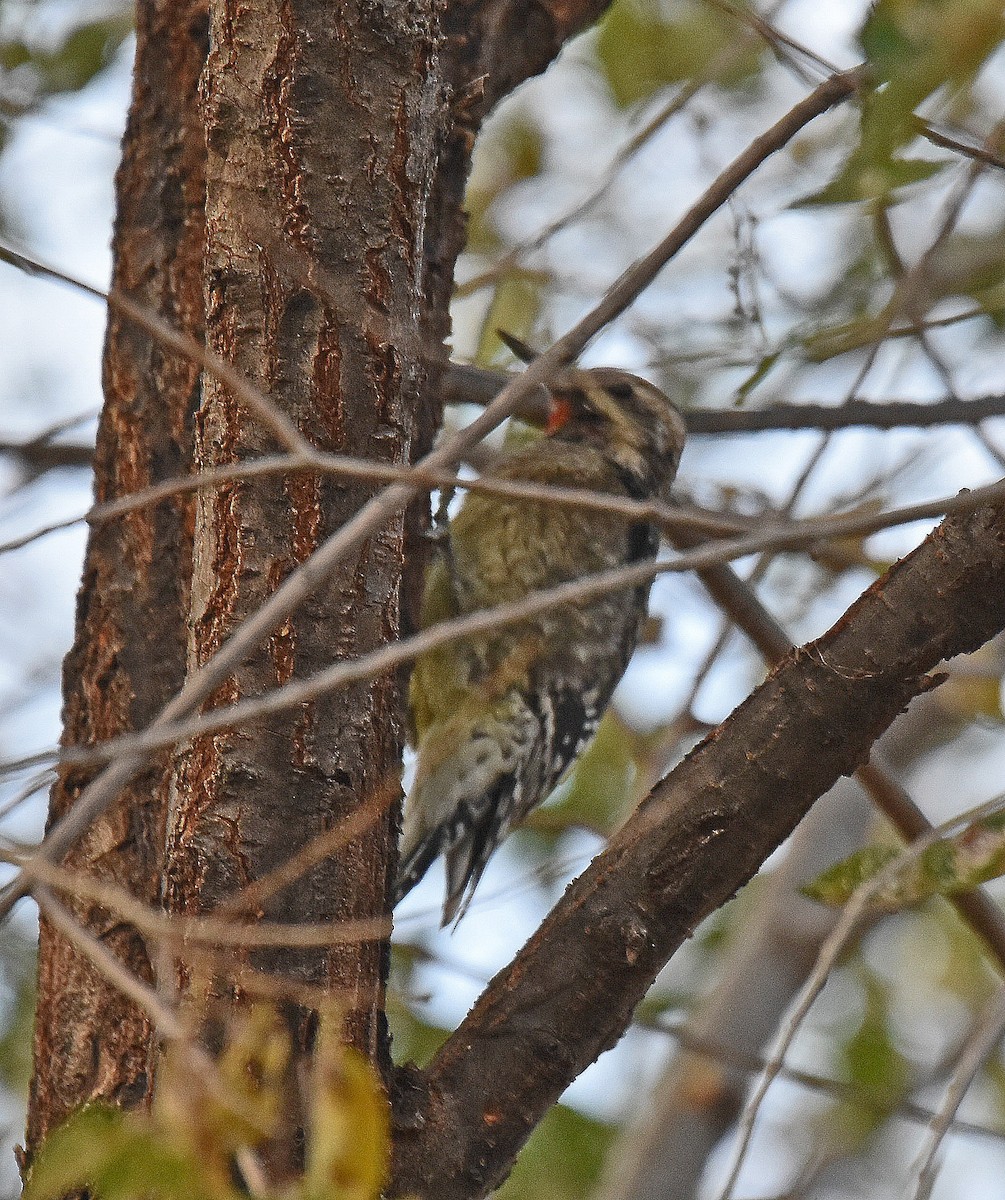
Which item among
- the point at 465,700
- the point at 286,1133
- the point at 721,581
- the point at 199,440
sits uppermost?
the point at 465,700

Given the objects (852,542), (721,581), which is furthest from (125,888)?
(852,542)

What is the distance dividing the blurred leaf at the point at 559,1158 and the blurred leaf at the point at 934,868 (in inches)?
61.4

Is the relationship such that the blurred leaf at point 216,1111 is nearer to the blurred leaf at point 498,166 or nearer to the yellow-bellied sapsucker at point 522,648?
the yellow-bellied sapsucker at point 522,648

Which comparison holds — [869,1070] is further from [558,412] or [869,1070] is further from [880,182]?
[880,182]

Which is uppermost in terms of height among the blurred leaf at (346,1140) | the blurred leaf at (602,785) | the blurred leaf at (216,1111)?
the blurred leaf at (602,785)

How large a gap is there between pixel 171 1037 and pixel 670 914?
3.57 ft

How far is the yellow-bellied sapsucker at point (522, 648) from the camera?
3.50 metres

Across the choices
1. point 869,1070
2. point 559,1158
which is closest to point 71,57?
point 559,1158

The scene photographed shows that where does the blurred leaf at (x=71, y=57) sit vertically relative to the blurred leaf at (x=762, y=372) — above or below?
above

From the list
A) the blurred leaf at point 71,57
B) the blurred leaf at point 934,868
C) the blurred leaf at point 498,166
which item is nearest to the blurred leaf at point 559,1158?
the blurred leaf at point 934,868

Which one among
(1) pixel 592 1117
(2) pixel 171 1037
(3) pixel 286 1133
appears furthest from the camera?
(1) pixel 592 1117

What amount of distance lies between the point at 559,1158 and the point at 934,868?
5.96 ft

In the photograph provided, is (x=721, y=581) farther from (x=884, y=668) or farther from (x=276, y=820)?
(x=276, y=820)

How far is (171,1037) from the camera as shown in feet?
3.51
